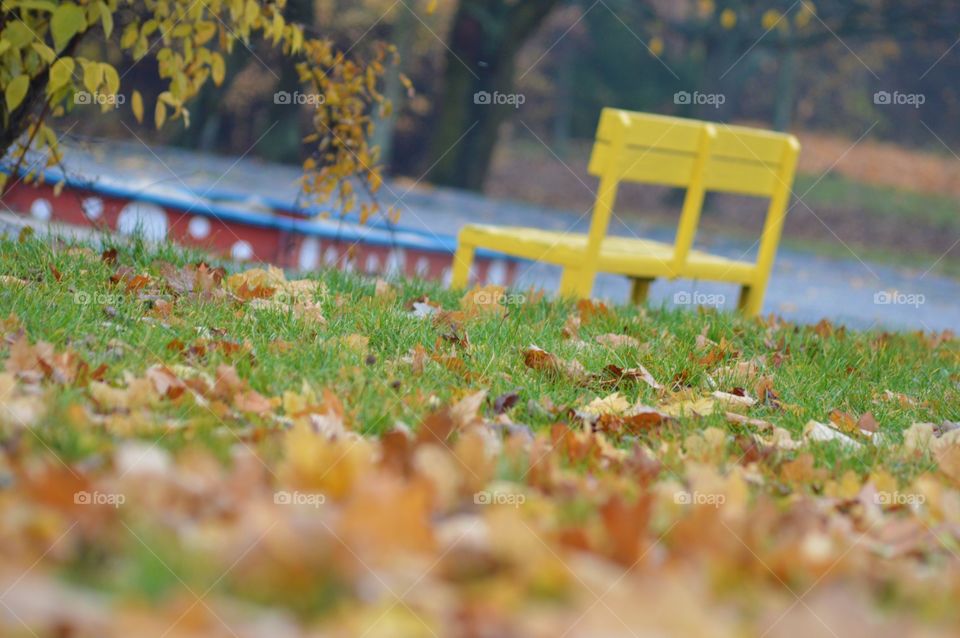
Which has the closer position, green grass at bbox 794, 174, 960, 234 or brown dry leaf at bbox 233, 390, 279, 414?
brown dry leaf at bbox 233, 390, 279, 414

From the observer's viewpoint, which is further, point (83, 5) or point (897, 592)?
point (83, 5)

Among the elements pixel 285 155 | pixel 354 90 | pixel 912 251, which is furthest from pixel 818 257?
pixel 354 90

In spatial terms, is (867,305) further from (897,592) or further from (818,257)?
(897,592)

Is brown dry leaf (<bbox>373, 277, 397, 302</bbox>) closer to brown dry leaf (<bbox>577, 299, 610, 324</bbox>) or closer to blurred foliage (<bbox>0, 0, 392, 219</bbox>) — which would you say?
brown dry leaf (<bbox>577, 299, 610, 324</bbox>)

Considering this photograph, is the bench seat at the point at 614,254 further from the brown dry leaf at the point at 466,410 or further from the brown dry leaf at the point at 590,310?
the brown dry leaf at the point at 466,410

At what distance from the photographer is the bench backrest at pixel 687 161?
4992 millimetres

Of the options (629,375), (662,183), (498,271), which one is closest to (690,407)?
(629,375)

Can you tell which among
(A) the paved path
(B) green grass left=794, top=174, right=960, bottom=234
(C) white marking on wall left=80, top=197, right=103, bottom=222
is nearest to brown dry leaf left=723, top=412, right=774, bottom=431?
(C) white marking on wall left=80, top=197, right=103, bottom=222

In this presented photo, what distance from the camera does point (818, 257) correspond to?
14164 mm

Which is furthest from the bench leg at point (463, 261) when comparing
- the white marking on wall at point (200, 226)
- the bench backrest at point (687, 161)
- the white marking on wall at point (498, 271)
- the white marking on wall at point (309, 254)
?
the white marking on wall at point (200, 226)

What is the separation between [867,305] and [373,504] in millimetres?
9173

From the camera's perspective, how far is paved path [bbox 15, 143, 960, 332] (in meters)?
9.29

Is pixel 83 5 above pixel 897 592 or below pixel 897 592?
above

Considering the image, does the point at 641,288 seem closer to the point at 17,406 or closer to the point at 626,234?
the point at 17,406
